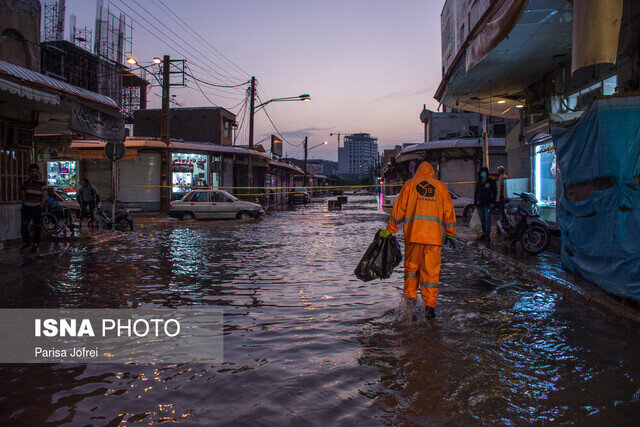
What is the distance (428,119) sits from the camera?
40594mm

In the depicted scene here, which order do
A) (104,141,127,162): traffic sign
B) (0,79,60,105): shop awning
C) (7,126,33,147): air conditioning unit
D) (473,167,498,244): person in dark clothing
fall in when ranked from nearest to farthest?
(0,79,60,105): shop awning, (473,167,498,244): person in dark clothing, (7,126,33,147): air conditioning unit, (104,141,127,162): traffic sign

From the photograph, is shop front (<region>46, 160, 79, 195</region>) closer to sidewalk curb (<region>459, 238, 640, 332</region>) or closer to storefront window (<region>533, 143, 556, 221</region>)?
storefront window (<region>533, 143, 556, 221</region>)

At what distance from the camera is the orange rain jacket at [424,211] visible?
16.3ft

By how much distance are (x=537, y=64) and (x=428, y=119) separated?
30.5m

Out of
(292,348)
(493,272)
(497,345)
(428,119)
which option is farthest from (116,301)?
(428,119)


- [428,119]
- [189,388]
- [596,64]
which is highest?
[428,119]

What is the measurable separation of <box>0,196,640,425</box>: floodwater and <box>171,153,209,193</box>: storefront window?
2195 cm

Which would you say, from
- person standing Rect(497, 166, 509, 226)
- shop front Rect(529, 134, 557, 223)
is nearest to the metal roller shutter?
person standing Rect(497, 166, 509, 226)

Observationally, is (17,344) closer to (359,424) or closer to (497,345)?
(359,424)

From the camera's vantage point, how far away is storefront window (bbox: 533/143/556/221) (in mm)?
11219

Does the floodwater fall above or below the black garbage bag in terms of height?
below

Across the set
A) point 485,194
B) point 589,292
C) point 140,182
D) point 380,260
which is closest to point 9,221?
point 380,260

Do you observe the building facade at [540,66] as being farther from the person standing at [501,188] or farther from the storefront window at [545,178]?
the person standing at [501,188]

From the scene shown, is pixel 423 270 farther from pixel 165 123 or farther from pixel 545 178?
pixel 165 123
